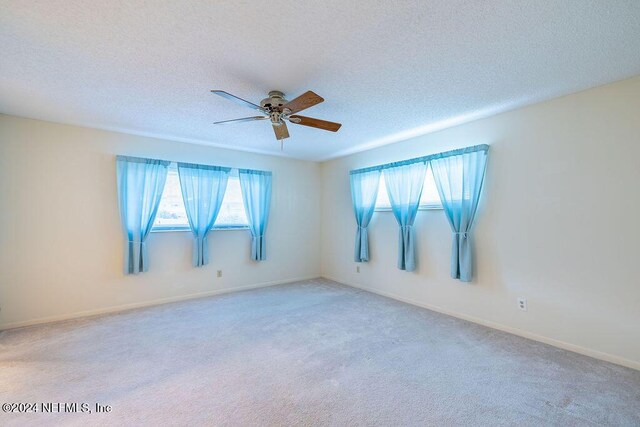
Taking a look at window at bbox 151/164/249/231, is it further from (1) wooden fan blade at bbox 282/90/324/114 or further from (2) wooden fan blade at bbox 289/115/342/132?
(1) wooden fan blade at bbox 282/90/324/114

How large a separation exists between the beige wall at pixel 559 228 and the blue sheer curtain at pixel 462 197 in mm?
121

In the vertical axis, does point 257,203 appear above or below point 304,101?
below

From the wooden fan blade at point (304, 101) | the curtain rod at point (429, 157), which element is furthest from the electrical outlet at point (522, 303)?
the wooden fan blade at point (304, 101)

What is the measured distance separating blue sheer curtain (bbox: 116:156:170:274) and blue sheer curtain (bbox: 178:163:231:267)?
0.38m

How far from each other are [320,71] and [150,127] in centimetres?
250

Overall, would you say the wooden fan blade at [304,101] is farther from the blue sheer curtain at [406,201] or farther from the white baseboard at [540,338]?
the white baseboard at [540,338]

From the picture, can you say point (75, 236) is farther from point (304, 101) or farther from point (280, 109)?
point (304, 101)

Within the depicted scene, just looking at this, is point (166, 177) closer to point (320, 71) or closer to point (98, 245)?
point (98, 245)

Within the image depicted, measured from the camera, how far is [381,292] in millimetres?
4340

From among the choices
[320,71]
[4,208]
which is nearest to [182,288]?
[4,208]

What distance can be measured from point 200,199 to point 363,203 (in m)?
2.53

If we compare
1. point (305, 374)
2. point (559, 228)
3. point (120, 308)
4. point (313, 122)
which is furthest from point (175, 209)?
point (559, 228)

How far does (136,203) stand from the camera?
3.62 m

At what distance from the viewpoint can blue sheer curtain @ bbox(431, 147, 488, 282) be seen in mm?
3125
